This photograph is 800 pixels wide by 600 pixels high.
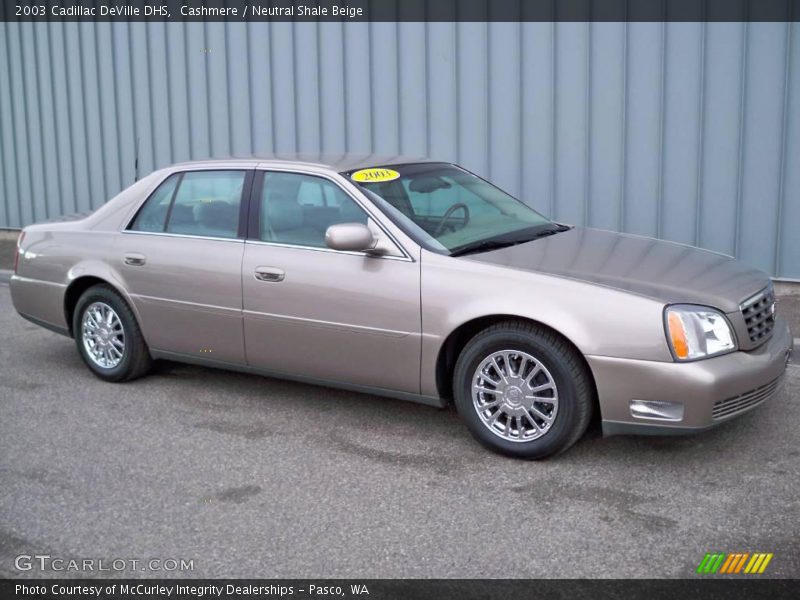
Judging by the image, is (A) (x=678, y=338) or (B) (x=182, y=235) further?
(B) (x=182, y=235)

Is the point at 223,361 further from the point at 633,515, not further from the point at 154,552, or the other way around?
the point at 633,515

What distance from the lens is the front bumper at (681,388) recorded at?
4.61m

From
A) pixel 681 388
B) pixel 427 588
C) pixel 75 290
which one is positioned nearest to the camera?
pixel 427 588

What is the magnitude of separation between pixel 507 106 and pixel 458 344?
15.4 feet

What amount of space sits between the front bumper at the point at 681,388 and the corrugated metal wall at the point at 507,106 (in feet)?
13.8

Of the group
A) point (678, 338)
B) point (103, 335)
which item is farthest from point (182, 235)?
point (678, 338)

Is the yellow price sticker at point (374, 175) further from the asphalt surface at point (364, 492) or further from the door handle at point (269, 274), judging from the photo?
the asphalt surface at point (364, 492)

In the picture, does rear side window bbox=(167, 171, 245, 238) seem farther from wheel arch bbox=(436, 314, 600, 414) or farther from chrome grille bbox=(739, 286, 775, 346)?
chrome grille bbox=(739, 286, 775, 346)

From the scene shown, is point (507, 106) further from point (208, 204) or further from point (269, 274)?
point (269, 274)

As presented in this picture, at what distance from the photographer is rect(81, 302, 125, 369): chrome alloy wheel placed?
21.7 feet

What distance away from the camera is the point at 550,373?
488 cm

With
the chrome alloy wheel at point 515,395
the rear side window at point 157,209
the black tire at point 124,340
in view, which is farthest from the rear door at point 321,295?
the black tire at point 124,340

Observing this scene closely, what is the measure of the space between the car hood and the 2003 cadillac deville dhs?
0.02 metres
